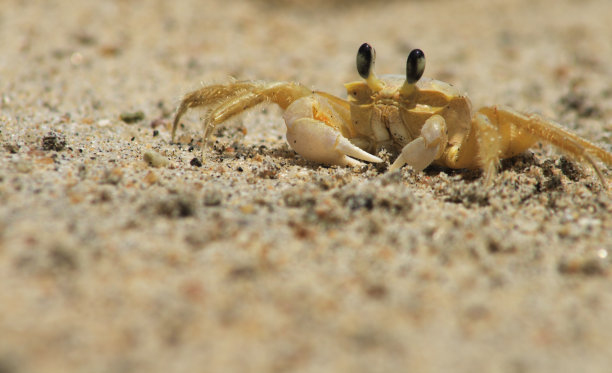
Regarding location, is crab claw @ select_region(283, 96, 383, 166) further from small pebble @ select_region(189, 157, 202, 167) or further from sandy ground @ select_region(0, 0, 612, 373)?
small pebble @ select_region(189, 157, 202, 167)

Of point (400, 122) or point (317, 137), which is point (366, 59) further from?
point (317, 137)

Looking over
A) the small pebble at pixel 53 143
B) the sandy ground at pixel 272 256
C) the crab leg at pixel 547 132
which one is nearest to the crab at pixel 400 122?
the crab leg at pixel 547 132

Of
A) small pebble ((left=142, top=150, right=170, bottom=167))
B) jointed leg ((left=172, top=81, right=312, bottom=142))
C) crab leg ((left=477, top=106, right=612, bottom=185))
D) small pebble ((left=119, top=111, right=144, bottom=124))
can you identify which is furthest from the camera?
small pebble ((left=119, top=111, right=144, bottom=124))

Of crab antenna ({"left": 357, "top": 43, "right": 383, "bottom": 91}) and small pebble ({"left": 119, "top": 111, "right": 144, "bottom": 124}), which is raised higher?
crab antenna ({"left": 357, "top": 43, "right": 383, "bottom": 91})

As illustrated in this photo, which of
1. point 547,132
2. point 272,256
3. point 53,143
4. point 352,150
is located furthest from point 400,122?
point 53,143

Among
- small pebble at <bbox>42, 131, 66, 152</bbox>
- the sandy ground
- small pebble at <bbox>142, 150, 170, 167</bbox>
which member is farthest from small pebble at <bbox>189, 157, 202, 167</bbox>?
small pebble at <bbox>42, 131, 66, 152</bbox>

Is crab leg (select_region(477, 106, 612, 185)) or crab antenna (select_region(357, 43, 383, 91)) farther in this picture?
crab antenna (select_region(357, 43, 383, 91))

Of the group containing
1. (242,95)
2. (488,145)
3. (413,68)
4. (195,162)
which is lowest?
(195,162)
